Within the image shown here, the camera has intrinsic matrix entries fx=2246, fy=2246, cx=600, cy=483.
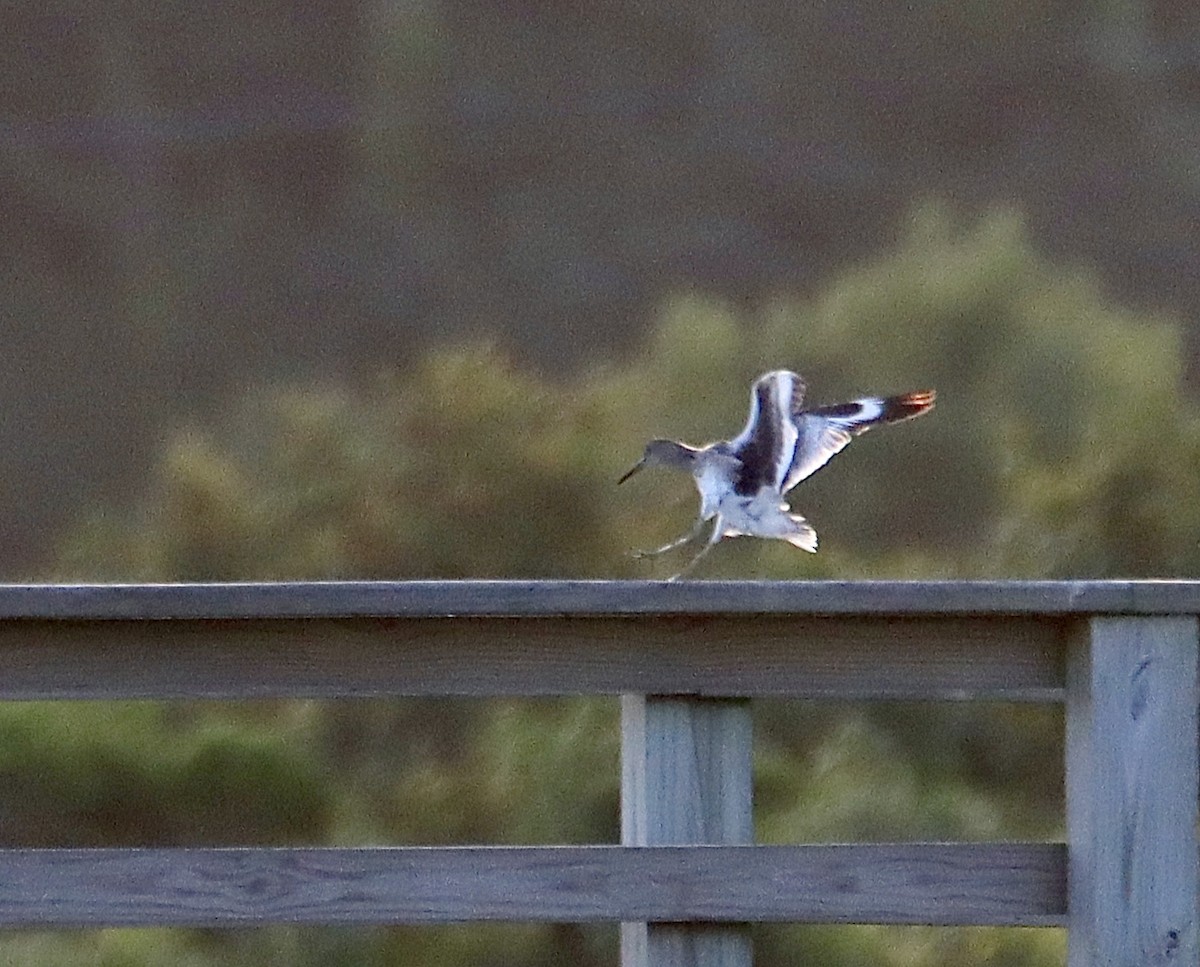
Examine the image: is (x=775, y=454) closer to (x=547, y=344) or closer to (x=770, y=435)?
(x=770, y=435)

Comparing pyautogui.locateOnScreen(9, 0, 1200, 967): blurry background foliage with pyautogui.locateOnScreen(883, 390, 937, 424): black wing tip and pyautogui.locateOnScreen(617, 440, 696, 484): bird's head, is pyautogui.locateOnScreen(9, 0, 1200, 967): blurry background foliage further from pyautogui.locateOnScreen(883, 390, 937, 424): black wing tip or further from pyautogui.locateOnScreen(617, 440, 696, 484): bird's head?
pyautogui.locateOnScreen(883, 390, 937, 424): black wing tip

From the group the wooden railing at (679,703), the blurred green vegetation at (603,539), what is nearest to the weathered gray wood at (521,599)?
the wooden railing at (679,703)

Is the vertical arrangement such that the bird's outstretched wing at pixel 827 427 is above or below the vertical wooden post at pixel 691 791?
above

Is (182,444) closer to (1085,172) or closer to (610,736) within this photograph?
(610,736)

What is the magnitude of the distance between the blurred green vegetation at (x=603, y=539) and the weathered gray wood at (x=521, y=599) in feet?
6.18

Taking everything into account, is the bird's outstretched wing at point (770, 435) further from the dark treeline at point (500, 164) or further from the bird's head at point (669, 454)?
the dark treeline at point (500, 164)

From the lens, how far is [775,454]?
323 centimetres

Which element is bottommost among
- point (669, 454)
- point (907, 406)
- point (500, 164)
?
point (907, 406)

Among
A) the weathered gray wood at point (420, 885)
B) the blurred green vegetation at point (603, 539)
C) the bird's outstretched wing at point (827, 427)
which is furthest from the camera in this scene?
the blurred green vegetation at point (603, 539)

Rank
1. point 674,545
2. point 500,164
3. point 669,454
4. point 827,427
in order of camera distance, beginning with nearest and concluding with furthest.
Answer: point 674,545, point 827,427, point 669,454, point 500,164

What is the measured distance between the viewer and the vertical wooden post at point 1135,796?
1.97 meters

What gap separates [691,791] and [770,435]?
1.31 metres

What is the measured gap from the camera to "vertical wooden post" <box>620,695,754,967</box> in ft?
6.48

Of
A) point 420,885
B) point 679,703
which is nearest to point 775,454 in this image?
point 679,703
